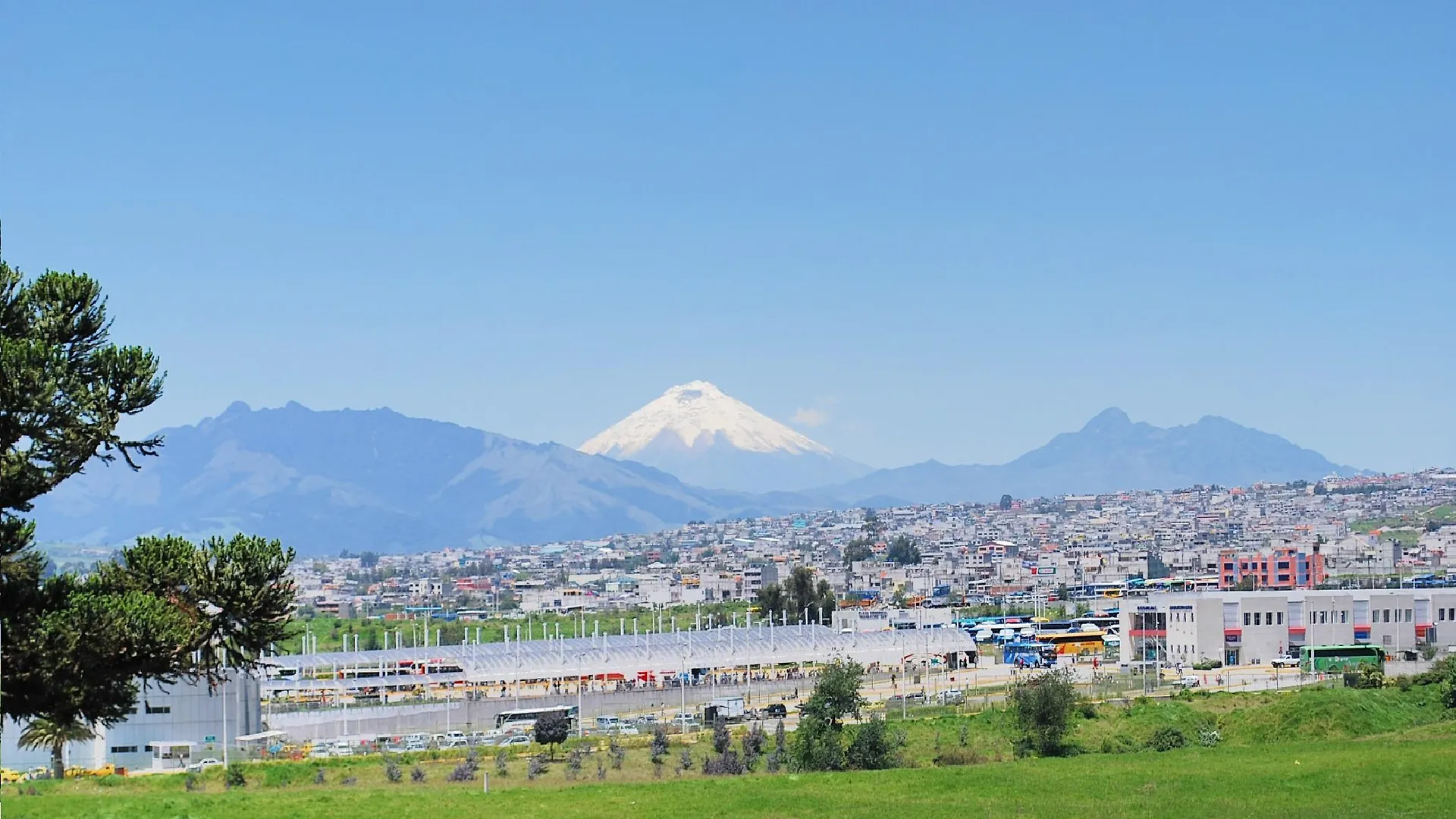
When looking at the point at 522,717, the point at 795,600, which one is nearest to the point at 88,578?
the point at 522,717

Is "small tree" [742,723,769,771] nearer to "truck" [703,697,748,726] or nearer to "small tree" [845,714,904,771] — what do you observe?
"small tree" [845,714,904,771]

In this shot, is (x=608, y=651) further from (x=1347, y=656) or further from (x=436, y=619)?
(x=436, y=619)

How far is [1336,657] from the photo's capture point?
65625 millimetres

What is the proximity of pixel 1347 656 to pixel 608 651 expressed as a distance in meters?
31.9

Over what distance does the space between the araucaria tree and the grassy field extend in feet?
23.7

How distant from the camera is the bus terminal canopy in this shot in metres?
65.6

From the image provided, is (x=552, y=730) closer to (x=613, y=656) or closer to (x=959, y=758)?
(x=959, y=758)

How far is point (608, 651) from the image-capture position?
72.8 metres

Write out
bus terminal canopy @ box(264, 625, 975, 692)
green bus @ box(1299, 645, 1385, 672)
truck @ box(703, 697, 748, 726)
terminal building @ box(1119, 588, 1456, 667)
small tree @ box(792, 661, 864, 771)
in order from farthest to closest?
terminal building @ box(1119, 588, 1456, 667)
bus terminal canopy @ box(264, 625, 975, 692)
green bus @ box(1299, 645, 1385, 672)
truck @ box(703, 697, 748, 726)
small tree @ box(792, 661, 864, 771)

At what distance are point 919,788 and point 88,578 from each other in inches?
569

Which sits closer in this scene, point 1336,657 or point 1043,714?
point 1043,714

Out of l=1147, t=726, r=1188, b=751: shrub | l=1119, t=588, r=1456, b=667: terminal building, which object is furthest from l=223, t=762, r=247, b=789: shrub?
l=1119, t=588, r=1456, b=667: terminal building

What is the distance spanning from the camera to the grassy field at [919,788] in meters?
22.5

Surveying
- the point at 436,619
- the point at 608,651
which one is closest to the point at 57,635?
the point at 608,651
